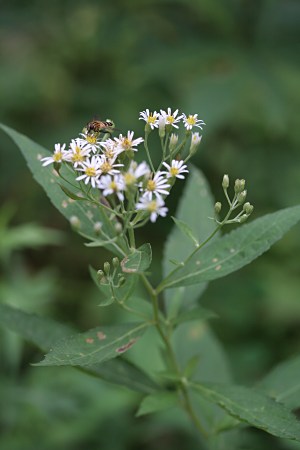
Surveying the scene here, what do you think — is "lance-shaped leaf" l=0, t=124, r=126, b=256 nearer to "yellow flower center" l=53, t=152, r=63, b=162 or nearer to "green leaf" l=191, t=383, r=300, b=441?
"yellow flower center" l=53, t=152, r=63, b=162

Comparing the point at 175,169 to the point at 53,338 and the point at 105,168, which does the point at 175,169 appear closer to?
the point at 105,168

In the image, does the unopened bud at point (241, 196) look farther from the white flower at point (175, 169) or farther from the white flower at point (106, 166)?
the white flower at point (106, 166)

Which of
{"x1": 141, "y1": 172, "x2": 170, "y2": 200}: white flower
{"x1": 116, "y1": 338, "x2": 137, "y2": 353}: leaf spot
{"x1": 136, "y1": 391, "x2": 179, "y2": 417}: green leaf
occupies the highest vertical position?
{"x1": 141, "y1": 172, "x2": 170, "y2": 200}: white flower

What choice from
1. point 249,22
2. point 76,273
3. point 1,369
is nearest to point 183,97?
point 249,22

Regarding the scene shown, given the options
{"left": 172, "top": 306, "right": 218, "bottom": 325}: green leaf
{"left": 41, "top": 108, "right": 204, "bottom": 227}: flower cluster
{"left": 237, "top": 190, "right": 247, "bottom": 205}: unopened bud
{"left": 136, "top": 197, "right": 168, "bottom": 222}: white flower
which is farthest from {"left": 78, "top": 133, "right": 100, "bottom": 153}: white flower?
{"left": 172, "top": 306, "right": 218, "bottom": 325}: green leaf

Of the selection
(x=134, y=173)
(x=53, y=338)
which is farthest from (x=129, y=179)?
(x=53, y=338)

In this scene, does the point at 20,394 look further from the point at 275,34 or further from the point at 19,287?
the point at 275,34

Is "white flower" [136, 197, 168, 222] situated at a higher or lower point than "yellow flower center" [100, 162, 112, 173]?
lower
